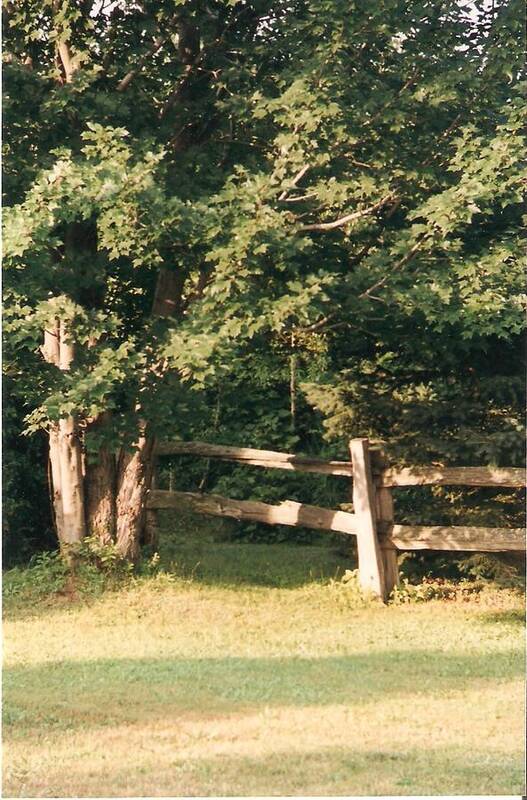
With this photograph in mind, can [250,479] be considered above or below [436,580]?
above

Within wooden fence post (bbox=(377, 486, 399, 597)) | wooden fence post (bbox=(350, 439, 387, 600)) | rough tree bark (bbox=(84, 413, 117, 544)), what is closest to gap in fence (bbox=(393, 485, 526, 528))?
wooden fence post (bbox=(377, 486, 399, 597))

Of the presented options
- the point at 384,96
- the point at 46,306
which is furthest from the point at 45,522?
the point at 384,96

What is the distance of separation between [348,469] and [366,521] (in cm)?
47

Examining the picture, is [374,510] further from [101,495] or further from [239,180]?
[239,180]

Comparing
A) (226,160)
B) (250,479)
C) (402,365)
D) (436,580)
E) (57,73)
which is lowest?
(436,580)

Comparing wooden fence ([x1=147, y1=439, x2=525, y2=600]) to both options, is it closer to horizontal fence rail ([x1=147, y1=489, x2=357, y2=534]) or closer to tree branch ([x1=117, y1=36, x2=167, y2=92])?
horizontal fence rail ([x1=147, y1=489, x2=357, y2=534])

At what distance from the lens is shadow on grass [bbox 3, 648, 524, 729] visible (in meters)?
6.90

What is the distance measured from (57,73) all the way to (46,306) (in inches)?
66.0

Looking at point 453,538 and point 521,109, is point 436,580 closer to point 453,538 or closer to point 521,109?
point 453,538

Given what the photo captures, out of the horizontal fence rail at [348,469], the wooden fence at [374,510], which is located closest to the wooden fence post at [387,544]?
the wooden fence at [374,510]

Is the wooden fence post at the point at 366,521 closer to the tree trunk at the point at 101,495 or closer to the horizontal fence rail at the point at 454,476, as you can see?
the horizontal fence rail at the point at 454,476

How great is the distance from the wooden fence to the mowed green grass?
0.39 meters

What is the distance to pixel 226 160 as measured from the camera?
943cm

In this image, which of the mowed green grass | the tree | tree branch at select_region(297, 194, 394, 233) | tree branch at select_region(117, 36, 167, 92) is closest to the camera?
the mowed green grass
